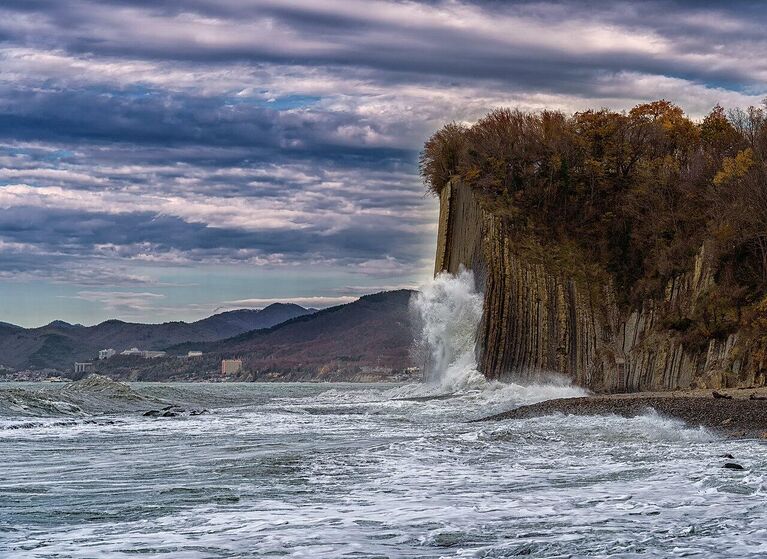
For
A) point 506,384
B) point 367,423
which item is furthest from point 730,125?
point 367,423

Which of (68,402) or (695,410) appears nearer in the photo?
(695,410)

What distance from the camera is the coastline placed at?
23016 mm

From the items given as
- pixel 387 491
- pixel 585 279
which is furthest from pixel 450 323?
pixel 387 491

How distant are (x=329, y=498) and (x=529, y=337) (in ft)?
131

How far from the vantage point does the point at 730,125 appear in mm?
63531

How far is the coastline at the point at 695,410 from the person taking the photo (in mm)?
23016

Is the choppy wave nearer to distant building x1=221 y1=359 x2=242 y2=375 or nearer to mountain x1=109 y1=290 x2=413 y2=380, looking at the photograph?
mountain x1=109 y1=290 x2=413 y2=380

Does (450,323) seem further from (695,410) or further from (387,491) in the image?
(387,491)

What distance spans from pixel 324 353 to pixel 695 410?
5959 inches

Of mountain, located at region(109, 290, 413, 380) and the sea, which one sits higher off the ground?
the sea

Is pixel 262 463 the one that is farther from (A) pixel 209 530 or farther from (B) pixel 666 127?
(B) pixel 666 127

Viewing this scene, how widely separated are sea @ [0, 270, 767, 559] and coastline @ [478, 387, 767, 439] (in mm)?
609

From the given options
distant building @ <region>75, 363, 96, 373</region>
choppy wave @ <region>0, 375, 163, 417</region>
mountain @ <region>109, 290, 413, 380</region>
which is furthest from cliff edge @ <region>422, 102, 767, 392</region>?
distant building @ <region>75, 363, 96, 373</region>

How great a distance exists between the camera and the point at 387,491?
47.9 feet
